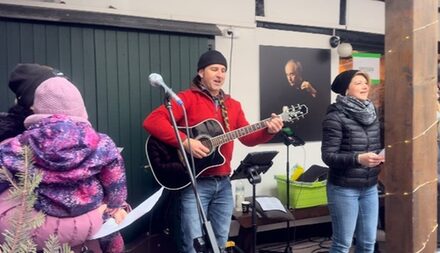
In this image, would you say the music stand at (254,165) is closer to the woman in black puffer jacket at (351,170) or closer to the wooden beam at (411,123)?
the woman in black puffer jacket at (351,170)

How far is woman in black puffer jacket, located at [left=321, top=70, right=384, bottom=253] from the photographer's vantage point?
2432mm

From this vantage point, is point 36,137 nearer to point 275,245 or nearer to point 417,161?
point 417,161

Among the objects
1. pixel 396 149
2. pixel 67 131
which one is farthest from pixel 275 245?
pixel 67 131

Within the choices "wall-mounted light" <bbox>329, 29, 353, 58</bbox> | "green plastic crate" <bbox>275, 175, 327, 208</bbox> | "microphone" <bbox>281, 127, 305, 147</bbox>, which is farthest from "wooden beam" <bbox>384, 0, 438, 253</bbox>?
"wall-mounted light" <bbox>329, 29, 353, 58</bbox>

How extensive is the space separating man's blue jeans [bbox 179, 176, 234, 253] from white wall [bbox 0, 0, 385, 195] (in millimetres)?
1283

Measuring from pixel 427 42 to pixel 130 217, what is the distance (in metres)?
1.28

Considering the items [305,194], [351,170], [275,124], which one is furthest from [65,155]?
[305,194]

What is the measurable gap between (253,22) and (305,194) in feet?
5.26

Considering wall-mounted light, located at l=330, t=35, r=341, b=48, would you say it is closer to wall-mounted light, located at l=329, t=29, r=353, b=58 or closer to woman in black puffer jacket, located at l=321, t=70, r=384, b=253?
wall-mounted light, located at l=329, t=29, r=353, b=58

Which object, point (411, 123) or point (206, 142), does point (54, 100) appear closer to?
point (206, 142)

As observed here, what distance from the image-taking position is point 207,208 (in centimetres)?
248

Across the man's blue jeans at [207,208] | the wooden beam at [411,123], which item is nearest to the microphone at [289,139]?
the man's blue jeans at [207,208]

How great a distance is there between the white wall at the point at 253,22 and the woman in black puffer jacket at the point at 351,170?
4.62 ft

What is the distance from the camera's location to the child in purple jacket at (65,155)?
133 centimetres
